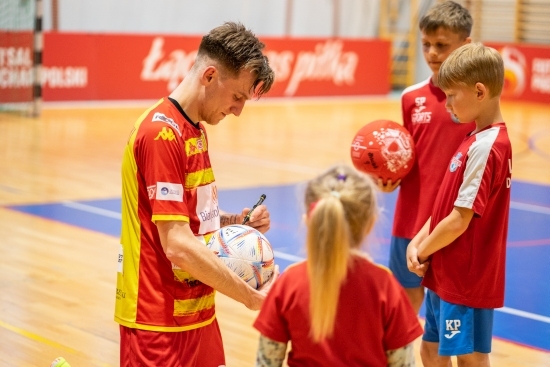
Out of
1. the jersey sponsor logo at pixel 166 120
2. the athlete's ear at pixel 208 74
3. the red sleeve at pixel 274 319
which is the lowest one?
the red sleeve at pixel 274 319

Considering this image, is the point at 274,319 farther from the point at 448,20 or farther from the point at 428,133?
the point at 448,20

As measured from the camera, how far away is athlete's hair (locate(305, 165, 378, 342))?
233 centimetres

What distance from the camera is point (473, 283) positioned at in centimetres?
337

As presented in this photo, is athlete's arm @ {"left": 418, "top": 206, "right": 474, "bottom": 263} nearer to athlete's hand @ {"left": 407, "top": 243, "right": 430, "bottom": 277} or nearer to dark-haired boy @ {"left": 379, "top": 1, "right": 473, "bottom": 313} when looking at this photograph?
athlete's hand @ {"left": 407, "top": 243, "right": 430, "bottom": 277}

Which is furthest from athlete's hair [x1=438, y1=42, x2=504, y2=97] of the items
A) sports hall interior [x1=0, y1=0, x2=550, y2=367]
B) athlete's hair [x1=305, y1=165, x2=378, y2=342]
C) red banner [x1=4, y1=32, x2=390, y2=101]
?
red banner [x1=4, y1=32, x2=390, y2=101]

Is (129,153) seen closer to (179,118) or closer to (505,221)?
(179,118)

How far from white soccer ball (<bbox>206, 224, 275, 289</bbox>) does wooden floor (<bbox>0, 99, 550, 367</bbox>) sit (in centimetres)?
63

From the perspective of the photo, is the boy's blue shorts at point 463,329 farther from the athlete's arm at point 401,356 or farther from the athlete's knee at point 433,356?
the athlete's arm at point 401,356

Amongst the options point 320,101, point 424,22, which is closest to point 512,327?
point 424,22

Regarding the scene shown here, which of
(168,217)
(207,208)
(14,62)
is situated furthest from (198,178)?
(14,62)

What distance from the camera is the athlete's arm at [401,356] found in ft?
8.02

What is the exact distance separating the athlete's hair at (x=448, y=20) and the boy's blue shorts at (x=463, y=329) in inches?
58.0

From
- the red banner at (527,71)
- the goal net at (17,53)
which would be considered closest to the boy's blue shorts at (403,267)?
the goal net at (17,53)

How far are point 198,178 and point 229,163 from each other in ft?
27.6
